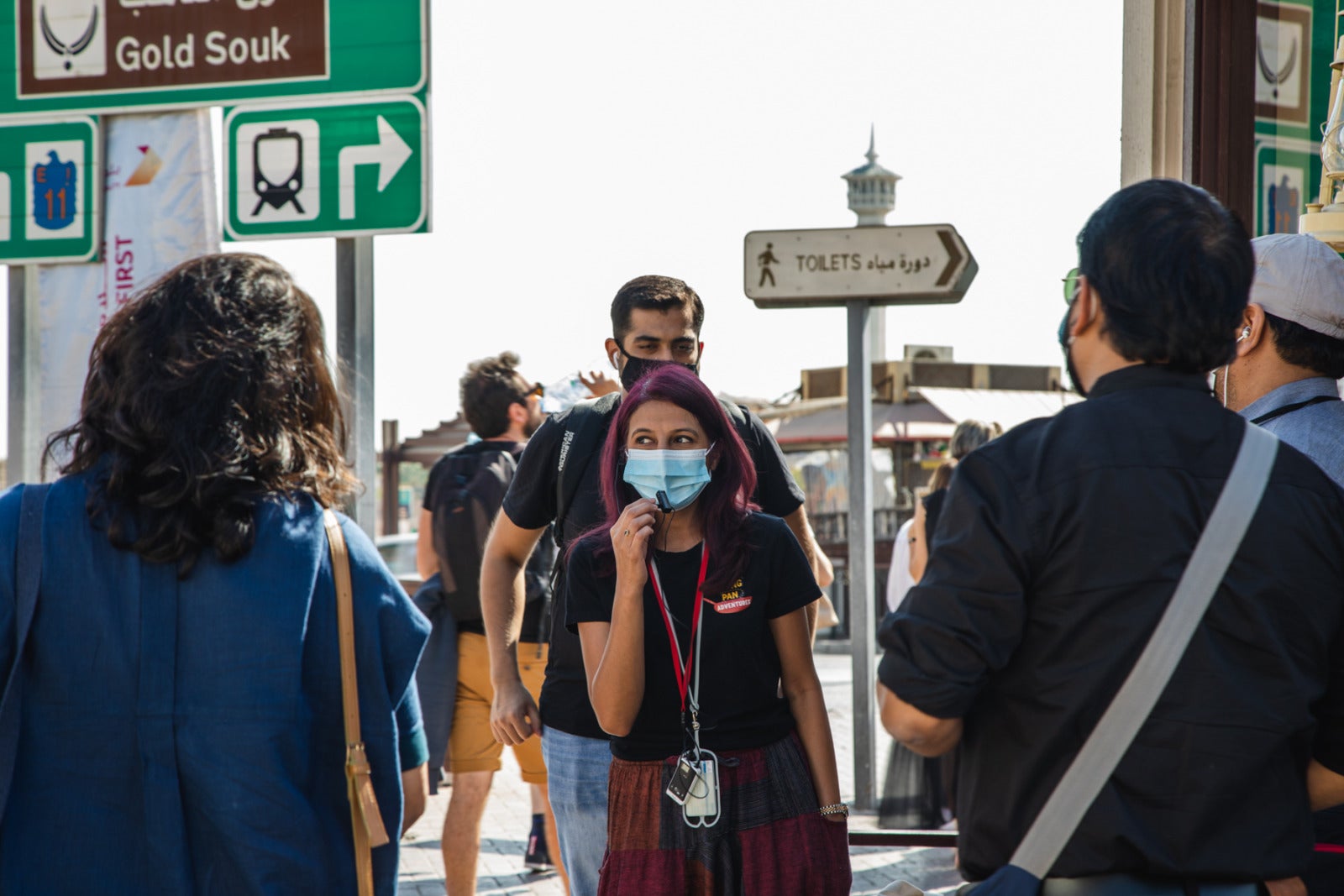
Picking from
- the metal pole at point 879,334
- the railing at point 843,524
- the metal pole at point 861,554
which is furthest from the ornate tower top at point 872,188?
the metal pole at point 861,554

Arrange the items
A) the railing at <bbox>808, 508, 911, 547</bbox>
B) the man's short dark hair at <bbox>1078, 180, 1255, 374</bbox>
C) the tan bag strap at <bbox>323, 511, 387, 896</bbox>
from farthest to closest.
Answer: the railing at <bbox>808, 508, 911, 547</bbox> < the tan bag strap at <bbox>323, 511, 387, 896</bbox> < the man's short dark hair at <bbox>1078, 180, 1255, 374</bbox>

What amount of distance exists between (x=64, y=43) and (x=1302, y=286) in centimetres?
520

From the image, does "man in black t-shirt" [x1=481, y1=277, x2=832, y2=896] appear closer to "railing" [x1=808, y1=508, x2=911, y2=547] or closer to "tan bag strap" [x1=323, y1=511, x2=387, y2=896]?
"tan bag strap" [x1=323, y1=511, x2=387, y2=896]

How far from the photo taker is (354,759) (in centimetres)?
213

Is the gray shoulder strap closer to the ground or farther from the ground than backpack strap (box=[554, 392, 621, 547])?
closer to the ground

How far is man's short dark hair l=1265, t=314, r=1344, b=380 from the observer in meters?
2.77

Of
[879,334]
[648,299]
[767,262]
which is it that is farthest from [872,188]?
[648,299]

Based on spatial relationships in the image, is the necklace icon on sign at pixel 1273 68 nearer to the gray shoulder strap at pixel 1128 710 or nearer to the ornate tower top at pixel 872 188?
the gray shoulder strap at pixel 1128 710

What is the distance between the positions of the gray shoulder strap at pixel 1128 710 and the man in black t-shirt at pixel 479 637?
10.5 feet

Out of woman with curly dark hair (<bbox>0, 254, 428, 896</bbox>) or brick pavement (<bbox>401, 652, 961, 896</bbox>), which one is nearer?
woman with curly dark hair (<bbox>0, 254, 428, 896</bbox>)

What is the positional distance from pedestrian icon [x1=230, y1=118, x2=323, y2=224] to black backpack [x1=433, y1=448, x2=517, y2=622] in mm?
1182

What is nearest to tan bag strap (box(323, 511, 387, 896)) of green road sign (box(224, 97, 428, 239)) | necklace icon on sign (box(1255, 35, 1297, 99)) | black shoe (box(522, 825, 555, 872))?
green road sign (box(224, 97, 428, 239))

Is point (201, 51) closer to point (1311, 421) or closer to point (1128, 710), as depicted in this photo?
point (1311, 421)

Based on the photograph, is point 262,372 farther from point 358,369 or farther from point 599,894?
point 358,369
